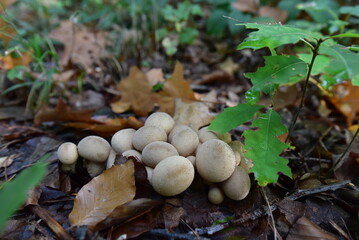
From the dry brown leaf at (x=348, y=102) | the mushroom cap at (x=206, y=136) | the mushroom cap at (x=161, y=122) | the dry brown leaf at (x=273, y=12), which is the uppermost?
the dry brown leaf at (x=273, y=12)

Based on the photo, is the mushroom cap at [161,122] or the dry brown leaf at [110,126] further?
the dry brown leaf at [110,126]

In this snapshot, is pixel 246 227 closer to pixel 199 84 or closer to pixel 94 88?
pixel 199 84

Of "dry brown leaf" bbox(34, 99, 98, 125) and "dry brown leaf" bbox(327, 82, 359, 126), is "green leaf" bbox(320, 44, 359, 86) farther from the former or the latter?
"dry brown leaf" bbox(34, 99, 98, 125)

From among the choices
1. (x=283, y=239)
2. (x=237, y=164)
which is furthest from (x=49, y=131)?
(x=283, y=239)

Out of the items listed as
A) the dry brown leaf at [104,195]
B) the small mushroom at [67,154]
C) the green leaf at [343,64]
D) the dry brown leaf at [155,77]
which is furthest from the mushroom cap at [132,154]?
the dry brown leaf at [155,77]

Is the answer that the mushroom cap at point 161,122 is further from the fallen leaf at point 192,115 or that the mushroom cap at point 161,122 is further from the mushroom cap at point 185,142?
the fallen leaf at point 192,115

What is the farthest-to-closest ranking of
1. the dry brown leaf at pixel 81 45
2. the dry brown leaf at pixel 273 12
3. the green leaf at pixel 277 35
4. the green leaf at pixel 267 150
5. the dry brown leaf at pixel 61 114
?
the dry brown leaf at pixel 273 12
the dry brown leaf at pixel 81 45
the dry brown leaf at pixel 61 114
the green leaf at pixel 267 150
the green leaf at pixel 277 35

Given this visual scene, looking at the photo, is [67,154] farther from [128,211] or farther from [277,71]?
[277,71]

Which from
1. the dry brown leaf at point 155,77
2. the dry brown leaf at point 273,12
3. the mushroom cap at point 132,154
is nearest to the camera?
the mushroom cap at point 132,154
